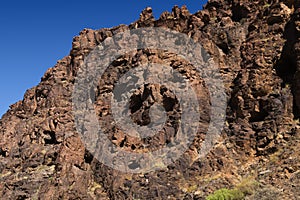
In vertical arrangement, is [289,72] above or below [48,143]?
below

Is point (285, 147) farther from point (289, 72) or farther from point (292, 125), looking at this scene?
point (289, 72)

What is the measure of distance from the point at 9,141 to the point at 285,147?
3787cm

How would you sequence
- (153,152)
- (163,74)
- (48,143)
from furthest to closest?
(48,143) < (163,74) < (153,152)

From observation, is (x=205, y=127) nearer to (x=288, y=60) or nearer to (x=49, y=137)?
(x=288, y=60)

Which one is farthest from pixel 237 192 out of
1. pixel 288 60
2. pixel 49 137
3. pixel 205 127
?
pixel 49 137

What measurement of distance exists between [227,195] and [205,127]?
8.82 m

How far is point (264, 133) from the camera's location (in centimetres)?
3128

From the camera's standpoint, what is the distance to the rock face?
98.5 feet

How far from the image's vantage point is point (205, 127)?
3459 cm

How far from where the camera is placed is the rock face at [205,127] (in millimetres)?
30016

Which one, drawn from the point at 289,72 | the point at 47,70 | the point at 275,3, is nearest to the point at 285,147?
the point at 289,72

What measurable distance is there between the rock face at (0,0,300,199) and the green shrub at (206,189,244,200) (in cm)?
59

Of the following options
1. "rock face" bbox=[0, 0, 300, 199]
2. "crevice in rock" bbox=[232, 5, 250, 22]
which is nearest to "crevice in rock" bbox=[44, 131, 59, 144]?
"rock face" bbox=[0, 0, 300, 199]

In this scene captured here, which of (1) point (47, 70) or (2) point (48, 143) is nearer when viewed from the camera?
(2) point (48, 143)
